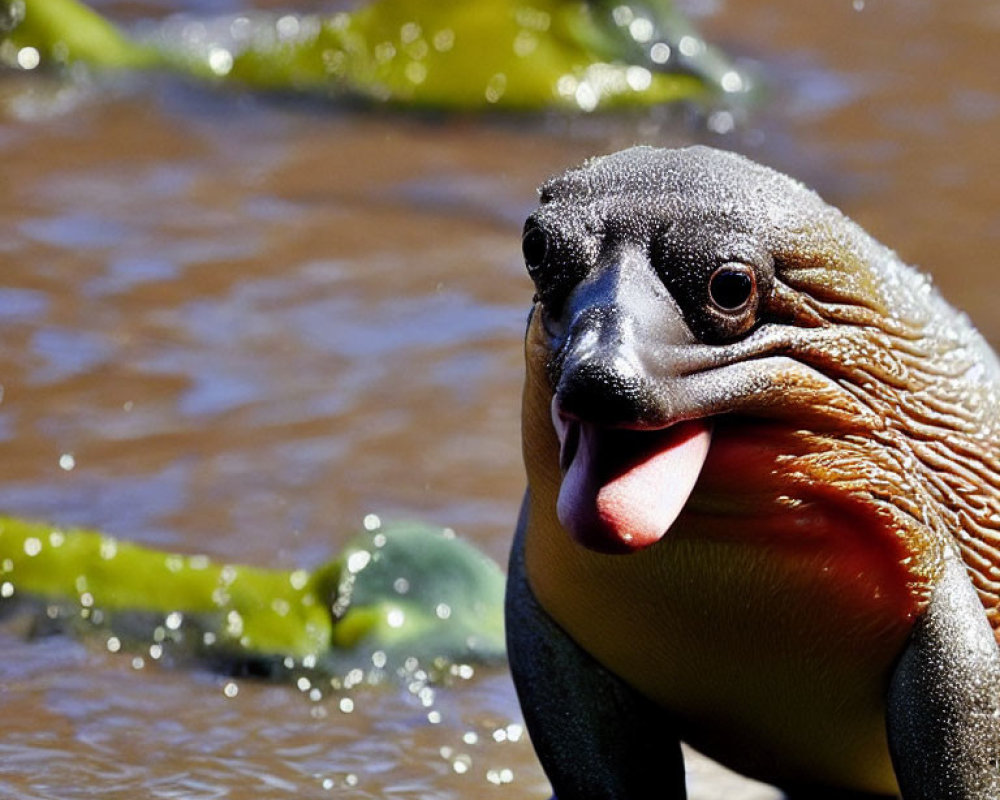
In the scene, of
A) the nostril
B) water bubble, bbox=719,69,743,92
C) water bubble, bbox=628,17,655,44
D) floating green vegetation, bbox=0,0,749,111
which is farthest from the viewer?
water bubble, bbox=719,69,743,92

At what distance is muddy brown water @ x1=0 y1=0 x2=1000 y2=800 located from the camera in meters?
4.95

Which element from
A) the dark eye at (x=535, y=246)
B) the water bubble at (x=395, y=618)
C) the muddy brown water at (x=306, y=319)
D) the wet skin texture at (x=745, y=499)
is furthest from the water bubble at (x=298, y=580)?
the dark eye at (x=535, y=246)

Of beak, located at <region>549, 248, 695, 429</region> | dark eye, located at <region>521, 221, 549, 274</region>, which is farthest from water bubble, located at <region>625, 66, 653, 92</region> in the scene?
beak, located at <region>549, 248, 695, 429</region>

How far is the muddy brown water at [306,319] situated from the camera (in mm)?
4949

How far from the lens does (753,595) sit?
3621 mm

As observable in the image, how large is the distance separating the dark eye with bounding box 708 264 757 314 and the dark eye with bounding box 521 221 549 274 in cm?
28

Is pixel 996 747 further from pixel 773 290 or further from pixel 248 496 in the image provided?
pixel 248 496

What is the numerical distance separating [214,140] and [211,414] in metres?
2.88

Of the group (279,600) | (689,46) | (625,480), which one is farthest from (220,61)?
(625,480)

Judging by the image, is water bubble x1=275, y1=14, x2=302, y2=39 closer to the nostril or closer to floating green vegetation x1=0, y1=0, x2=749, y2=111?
floating green vegetation x1=0, y1=0, x2=749, y2=111

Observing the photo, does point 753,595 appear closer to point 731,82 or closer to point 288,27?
point 731,82

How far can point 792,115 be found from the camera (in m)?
9.88

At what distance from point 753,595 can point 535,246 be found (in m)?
0.74

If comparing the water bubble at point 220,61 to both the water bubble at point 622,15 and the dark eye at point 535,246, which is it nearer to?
the water bubble at point 622,15
